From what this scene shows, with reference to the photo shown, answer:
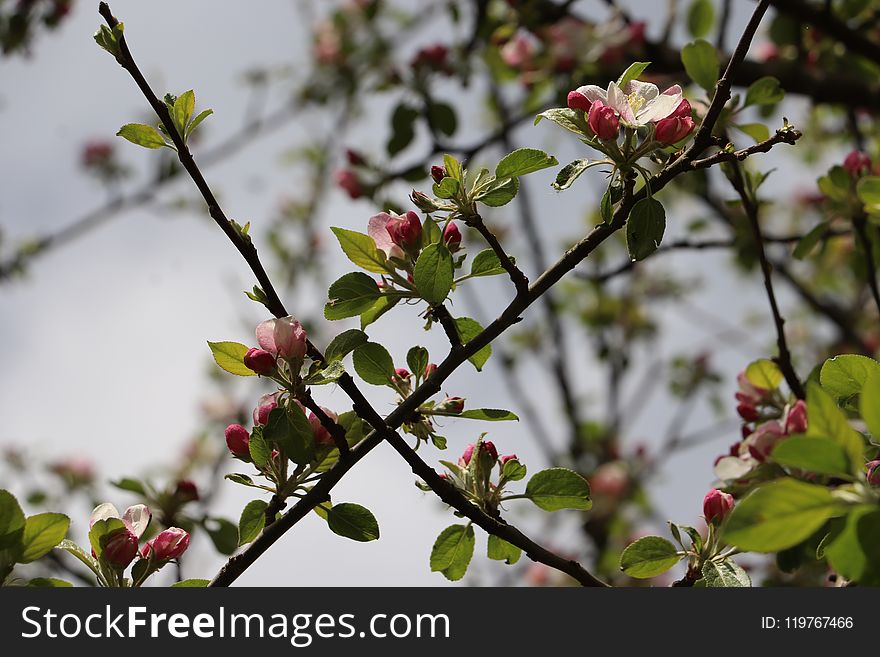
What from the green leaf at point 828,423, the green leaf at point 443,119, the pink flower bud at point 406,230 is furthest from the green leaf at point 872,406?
the green leaf at point 443,119

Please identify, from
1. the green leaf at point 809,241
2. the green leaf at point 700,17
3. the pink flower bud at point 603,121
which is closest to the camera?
the pink flower bud at point 603,121

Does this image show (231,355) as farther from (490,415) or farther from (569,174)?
(569,174)

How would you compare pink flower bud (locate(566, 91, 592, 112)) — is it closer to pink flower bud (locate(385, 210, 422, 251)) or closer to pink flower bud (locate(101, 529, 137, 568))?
pink flower bud (locate(385, 210, 422, 251))

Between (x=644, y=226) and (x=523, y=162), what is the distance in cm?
18

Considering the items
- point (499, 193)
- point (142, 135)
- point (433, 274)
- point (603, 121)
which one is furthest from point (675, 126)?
point (142, 135)

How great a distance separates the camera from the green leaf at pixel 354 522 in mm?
1149

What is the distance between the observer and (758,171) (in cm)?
167

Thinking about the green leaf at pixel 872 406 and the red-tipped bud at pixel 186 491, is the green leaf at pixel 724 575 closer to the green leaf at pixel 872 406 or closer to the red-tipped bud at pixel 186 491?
the green leaf at pixel 872 406

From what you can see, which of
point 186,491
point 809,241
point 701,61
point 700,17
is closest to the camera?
point 701,61

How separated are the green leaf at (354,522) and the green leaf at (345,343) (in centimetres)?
21

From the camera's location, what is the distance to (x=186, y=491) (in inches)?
64.9

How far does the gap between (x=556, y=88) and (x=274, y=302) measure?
1.91 meters

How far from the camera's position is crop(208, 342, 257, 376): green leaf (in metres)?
1.15

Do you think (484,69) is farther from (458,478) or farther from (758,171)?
(458,478)
